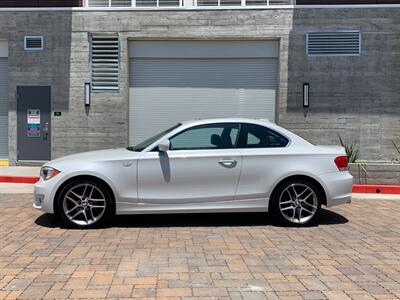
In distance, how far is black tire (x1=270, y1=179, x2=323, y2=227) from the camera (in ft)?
24.9

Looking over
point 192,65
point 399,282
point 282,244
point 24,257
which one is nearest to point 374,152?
point 192,65

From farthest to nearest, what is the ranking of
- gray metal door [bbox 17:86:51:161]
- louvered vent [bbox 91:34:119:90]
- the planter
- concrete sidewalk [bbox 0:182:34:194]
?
gray metal door [bbox 17:86:51:161] < louvered vent [bbox 91:34:119:90] < the planter < concrete sidewalk [bbox 0:182:34:194]

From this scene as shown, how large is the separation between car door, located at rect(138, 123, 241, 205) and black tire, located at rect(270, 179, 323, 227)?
69cm

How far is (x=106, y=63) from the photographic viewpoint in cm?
1554

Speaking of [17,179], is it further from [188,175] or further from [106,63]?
[188,175]

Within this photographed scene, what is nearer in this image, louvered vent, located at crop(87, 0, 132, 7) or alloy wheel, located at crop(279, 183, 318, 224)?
alloy wheel, located at crop(279, 183, 318, 224)

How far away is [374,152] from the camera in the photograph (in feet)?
50.5

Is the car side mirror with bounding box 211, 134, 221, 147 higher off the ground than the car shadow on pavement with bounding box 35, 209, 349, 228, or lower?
higher

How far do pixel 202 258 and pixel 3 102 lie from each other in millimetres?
12321

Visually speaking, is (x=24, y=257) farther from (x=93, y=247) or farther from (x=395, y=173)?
(x=395, y=173)

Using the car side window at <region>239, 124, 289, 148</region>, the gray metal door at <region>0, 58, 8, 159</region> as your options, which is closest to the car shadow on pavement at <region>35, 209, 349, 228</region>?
the car side window at <region>239, 124, 289, 148</region>

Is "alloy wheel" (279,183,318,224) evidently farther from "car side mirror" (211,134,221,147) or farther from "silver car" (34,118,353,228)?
"car side mirror" (211,134,221,147)

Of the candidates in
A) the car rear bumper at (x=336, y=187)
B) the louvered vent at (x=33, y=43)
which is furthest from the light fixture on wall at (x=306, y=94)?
the louvered vent at (x=33, y=43)

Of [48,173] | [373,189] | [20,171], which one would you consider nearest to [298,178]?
[48,173]
